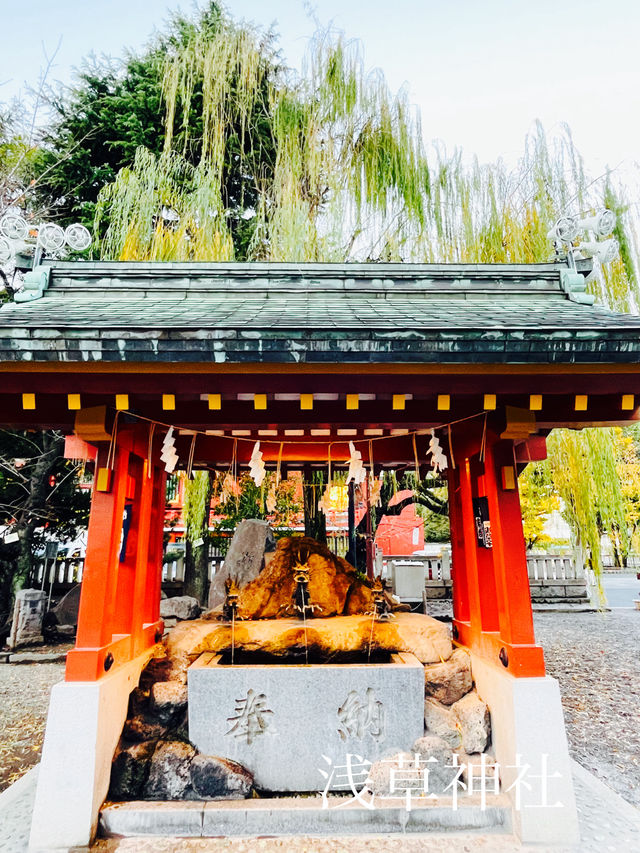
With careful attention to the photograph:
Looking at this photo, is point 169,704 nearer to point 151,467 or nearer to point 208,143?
point 151,467

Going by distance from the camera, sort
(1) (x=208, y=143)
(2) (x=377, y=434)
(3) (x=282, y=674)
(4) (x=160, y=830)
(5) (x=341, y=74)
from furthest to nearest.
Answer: (1) (x=208, y=143) < (5) (x=341, y=74) < (2) (x=377, y=434) < (3) (x=282, y=674) < (4) (x=160, y=830)

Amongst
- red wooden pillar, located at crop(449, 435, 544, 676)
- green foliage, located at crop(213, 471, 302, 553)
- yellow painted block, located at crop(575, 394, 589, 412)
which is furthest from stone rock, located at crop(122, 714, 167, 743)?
green foliage, located at crop(213, 471, 302, 553)

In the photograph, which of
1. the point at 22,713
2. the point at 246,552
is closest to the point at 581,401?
the point at 246,552

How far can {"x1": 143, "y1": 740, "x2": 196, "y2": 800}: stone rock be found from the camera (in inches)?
132

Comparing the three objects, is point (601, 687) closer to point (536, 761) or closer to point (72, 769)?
point (536, 761)

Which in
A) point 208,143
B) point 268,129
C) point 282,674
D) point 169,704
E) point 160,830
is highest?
point 268,129

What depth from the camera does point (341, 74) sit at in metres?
7.96

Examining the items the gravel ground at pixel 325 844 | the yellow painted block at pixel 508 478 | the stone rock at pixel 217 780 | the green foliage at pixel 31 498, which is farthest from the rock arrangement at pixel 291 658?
the green foliage at pixel 31 498

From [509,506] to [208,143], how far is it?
8478mm

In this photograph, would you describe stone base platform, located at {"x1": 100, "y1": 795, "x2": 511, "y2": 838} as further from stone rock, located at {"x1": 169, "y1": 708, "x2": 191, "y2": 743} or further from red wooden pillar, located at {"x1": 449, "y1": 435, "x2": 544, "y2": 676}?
red wooden pillar, located at {"x1": 449, "y1": 435, "x2": 544, "y2": 676}

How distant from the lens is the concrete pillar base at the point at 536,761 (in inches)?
121

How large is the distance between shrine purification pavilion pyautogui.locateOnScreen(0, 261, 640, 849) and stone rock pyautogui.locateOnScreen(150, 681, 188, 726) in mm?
269

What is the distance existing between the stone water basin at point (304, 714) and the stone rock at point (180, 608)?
5704 mm

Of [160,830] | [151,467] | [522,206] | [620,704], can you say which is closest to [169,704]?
[160,830]
